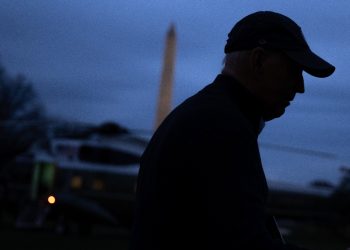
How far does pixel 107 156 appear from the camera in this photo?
2183 centimetres

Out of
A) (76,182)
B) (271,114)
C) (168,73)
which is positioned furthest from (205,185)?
(168,73)

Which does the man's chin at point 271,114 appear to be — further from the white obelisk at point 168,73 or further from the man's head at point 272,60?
the white obelisk at point 168,73

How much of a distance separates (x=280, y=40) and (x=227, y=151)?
0.33 m

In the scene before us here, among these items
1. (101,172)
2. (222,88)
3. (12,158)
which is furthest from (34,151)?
(222,88)

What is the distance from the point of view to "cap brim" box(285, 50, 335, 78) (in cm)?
166

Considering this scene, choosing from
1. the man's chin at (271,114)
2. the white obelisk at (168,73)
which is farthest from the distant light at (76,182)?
the man's chin at (271,114)

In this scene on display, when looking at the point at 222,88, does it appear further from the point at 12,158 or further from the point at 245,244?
the point at 12,158

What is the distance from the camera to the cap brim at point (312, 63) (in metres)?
1.66

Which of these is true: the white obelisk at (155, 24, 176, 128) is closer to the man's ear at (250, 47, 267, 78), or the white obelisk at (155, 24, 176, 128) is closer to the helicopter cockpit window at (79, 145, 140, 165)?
the helicopter cockpit window at (79, 145, 140, 165)

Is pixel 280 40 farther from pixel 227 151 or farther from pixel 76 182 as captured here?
pixel 76 182

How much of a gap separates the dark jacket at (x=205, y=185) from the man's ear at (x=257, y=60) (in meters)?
0.10

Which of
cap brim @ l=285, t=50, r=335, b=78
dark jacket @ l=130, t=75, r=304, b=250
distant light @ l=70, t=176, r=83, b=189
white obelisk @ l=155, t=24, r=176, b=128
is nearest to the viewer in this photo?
dark jacket @ l=130, t=75, r=304, b=250

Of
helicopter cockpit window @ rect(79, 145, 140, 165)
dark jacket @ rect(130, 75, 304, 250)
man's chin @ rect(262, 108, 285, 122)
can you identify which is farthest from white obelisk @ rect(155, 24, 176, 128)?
dark jacket @ rect(130, 75, 304, 250)

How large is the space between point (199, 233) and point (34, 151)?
69.9 feet
